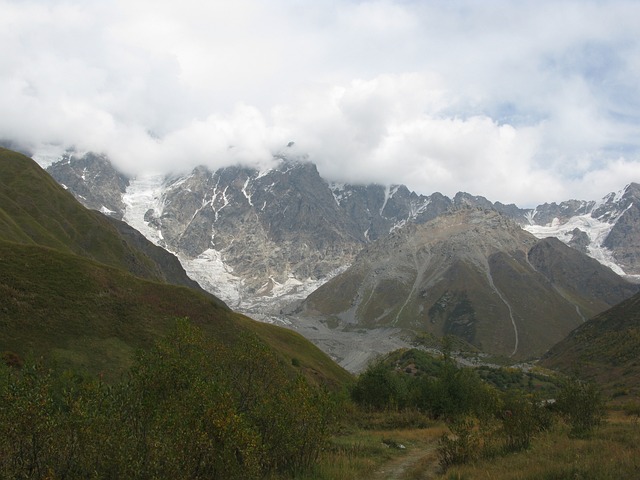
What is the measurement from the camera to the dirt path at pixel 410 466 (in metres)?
21.7

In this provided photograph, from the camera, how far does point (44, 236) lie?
384 ft

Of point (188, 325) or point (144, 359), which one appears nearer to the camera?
point (144, 359)

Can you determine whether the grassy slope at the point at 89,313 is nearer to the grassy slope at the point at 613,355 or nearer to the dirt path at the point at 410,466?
the dirt path at the point at 410,466

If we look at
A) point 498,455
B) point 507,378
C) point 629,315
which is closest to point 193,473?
point 498,455

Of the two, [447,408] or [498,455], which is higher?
[498,455]

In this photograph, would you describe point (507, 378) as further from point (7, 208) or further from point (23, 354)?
point (7, 208)

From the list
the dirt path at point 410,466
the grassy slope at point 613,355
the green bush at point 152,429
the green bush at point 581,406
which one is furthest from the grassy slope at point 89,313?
the grassy slope at point 613,355

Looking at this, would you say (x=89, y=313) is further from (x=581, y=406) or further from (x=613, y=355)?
(x=613, y=355)

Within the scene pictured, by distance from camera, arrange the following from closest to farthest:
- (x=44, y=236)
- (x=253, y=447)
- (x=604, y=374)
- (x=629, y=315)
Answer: (x=253, y=447), (x=44, y=236), (x=604, y=374), (x=629, y=315)

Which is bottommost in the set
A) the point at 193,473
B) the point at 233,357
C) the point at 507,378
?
the point at 507,378

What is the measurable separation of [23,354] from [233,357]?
125 ft

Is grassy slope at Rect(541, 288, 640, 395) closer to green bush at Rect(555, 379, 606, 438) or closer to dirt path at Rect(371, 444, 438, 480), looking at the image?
green bush at Rect(555, 379, 606, 438)

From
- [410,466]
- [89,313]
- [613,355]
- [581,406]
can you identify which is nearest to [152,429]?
[410,466]

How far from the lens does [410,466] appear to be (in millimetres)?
A: 24188
